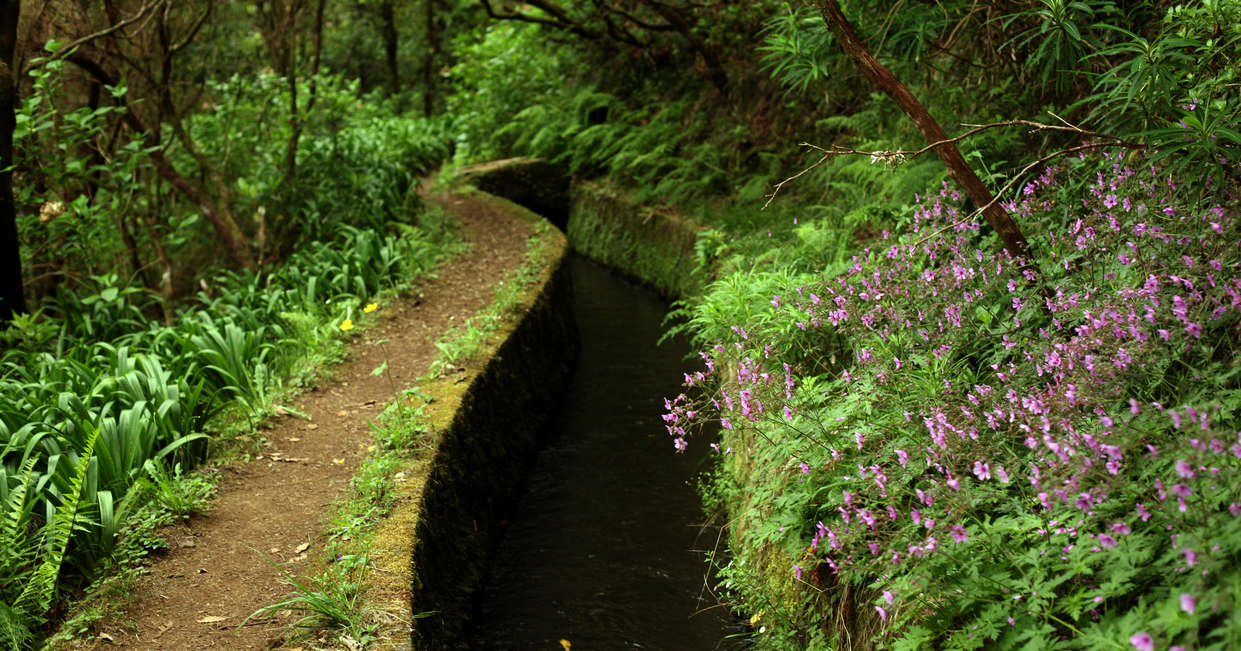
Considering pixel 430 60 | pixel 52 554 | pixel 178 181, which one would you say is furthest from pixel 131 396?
pixel 430 60

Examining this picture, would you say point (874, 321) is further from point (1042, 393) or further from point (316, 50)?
point (316, 50)

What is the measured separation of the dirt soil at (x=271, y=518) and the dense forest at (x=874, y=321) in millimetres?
195

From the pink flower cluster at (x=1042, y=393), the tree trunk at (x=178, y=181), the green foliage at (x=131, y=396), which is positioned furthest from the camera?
the tree trunk at (x=178, y=181)

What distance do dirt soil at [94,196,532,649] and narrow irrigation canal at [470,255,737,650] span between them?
1021 mm

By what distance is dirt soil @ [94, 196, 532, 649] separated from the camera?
320 centimetres

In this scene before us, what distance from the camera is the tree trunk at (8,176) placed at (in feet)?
16.0

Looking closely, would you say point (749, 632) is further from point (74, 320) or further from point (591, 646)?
point (74, 320)

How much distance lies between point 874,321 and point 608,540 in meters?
2.07

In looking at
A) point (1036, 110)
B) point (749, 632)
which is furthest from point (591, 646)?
point (1036, 110)

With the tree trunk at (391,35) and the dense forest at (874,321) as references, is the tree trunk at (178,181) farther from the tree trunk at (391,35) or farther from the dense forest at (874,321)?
the tree trunk at (391,35)

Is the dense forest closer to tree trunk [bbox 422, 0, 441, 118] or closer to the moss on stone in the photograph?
the moss on stone

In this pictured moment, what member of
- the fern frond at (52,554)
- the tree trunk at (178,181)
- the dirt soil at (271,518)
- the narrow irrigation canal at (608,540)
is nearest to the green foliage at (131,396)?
the fern frond at (52,554)

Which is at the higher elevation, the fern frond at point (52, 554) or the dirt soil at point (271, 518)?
the fern frond at point (52, 554)

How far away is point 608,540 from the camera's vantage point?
16.0ft
